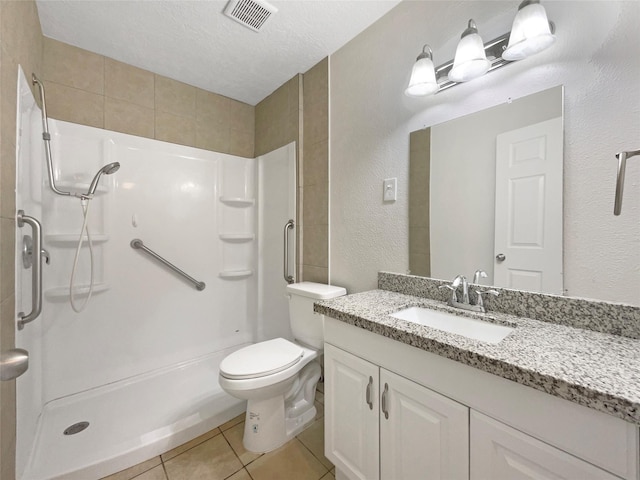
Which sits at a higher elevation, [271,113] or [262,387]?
[271,113]

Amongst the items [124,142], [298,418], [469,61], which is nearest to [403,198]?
[469,61]

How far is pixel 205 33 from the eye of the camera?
5.23 feet

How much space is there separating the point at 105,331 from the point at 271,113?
2073 mm

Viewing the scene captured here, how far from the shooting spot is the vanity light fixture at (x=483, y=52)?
918mm

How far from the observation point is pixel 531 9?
0.92 meters

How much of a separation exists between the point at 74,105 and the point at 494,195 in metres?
2.47

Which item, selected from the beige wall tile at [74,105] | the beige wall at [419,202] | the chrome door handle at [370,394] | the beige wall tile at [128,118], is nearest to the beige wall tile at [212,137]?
the beige wall tile at [128,118]

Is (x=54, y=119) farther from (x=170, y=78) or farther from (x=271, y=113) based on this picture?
(x=271, y=113)

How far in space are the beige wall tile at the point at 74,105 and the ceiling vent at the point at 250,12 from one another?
110 cm

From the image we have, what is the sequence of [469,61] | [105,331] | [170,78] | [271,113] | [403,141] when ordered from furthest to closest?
[271,113]
[170,78]
[105,331]
[403,141]
[469,61]

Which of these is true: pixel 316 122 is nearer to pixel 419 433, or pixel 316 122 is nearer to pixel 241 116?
pixel 241 116

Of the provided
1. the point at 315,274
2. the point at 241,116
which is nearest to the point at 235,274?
the point at 315,274

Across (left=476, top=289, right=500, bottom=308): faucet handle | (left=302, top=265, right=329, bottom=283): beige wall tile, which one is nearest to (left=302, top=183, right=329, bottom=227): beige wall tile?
(left=302, top=265, right=329, bottom=283): beige wall tile

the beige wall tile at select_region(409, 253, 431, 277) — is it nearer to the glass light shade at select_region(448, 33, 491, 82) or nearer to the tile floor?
the glass light shade at select_region(448, 33, 491, 82)
